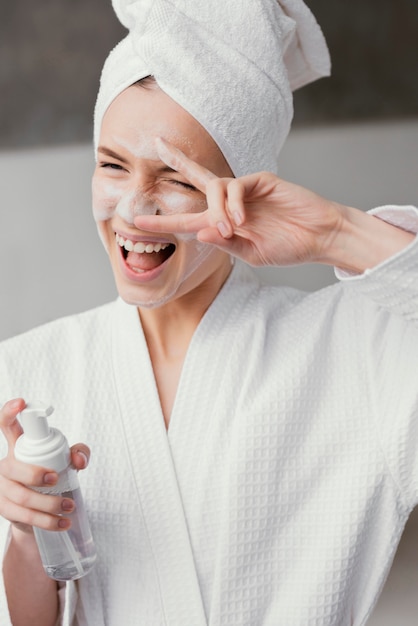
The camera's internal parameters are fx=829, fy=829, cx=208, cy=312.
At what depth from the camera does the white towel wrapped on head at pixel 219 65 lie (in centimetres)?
115

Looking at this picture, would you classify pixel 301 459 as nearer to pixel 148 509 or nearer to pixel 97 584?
pixel 148 509

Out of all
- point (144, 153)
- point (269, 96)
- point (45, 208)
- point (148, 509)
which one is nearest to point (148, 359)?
point (148, 509)

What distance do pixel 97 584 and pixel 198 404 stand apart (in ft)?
0.99

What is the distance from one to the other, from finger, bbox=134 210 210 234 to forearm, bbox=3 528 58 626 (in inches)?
18.4

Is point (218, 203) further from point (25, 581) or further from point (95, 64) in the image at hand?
point (95, 64)

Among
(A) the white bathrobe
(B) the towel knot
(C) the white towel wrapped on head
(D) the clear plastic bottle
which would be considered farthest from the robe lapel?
(B) the towel knot

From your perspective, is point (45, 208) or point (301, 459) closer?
point (301, 459)

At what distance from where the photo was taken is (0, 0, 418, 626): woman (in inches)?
45.8

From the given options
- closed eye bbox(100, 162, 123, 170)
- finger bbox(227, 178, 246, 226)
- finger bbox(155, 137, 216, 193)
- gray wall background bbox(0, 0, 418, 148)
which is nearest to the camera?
finger bbox(227, 178, 246, 226)

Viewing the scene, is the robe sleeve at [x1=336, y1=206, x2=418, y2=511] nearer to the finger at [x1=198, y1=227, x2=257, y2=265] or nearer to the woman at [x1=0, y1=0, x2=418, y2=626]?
the woman at [x1=0, y1=0, x2=418, y2=626]

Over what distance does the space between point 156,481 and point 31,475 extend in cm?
29

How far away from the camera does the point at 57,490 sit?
3.37 ft

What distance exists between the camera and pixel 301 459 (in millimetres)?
1228

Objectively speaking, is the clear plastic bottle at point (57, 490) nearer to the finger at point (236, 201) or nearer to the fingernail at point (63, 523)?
the fingernail at point (63, 523)
